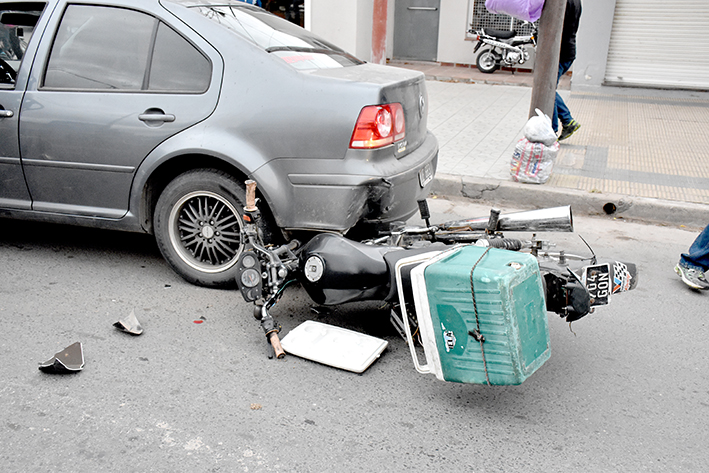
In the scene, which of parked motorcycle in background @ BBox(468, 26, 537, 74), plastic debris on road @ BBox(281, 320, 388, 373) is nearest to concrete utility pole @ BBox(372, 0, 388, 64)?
parked motorcycle in background @ BBox(468, 26, 537, 74)

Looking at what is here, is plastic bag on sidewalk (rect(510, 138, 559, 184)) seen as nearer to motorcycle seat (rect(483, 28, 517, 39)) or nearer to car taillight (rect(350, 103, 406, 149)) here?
car taillight (rect(350, 103, 406, 149))

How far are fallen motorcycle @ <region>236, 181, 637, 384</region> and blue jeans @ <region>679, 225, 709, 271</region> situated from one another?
1114mm

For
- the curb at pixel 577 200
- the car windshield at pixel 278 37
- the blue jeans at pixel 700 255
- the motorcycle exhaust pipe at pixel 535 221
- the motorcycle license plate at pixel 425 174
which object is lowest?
the curb at pixel 577 200

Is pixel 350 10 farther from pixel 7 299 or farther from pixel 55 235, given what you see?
pixel 7 299

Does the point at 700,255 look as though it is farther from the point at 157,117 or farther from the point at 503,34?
the point at 503,34

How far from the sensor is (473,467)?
8.30ft

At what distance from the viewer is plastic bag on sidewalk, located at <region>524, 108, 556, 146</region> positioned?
6070 millimetres

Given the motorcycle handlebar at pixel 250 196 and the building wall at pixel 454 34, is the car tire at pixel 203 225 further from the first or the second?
the building wall at pixel 454 34

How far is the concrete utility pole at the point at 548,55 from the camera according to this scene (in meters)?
6.46

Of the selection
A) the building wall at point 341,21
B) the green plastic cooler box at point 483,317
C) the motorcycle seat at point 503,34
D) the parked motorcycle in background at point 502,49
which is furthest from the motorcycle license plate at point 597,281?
the motorcycle seat at point 503,34

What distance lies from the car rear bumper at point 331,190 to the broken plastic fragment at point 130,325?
37.5 inches

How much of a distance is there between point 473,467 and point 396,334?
3.78ft

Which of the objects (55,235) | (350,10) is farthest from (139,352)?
(350,10)

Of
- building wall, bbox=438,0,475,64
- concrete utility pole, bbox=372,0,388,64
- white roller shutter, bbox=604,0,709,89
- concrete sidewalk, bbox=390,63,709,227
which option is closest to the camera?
concrete sidewalk, bbox=390,63,709,227
